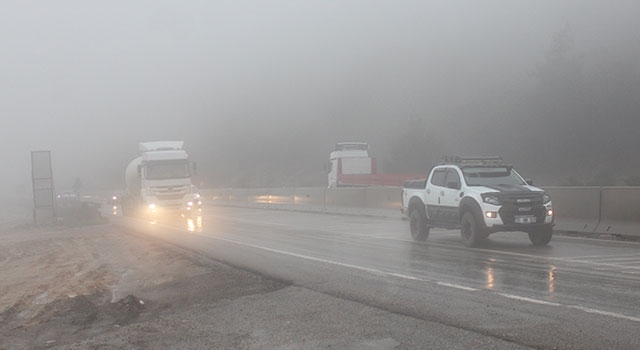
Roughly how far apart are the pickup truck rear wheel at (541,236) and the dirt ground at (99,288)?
7.52m

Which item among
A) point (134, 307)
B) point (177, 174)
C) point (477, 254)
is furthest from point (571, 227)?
point (177, 174)

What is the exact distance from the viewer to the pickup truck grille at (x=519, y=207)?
1448cm

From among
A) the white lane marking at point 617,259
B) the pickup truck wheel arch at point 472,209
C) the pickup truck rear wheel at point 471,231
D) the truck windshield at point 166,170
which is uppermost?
the truck windshield at point 166,170

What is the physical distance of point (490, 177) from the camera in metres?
15.9

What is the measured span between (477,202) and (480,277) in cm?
474

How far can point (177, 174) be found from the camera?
32.6 m

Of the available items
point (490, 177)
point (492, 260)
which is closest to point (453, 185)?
point (490, 177)

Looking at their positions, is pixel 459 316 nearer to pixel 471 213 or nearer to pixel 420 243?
pixel 471 213

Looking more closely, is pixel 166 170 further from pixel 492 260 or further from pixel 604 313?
pixel 604 313

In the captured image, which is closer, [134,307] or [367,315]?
[367,315]

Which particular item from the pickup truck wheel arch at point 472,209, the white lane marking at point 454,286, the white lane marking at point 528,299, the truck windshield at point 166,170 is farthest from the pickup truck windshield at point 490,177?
the truck windshield at point 166,170

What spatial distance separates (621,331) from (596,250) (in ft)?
26.5

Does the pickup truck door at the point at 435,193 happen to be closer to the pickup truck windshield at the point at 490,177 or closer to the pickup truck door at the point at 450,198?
the pickup truck door at the point at 450,198

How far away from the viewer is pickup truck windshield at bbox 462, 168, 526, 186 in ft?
51.5
